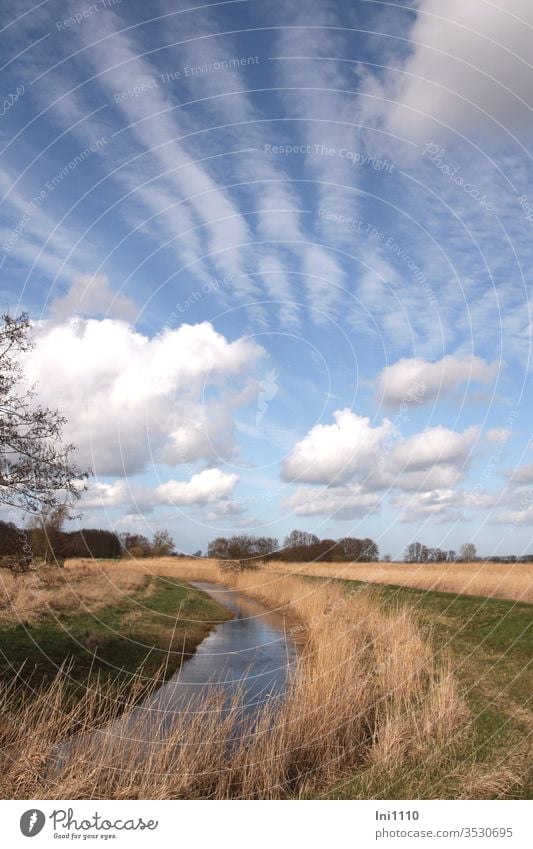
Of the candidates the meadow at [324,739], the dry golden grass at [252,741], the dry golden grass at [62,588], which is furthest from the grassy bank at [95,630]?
the dry golden grass at [252,741]

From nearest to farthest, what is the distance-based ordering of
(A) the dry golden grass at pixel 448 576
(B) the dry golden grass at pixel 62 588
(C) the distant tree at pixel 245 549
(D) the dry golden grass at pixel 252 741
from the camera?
(D) the dry golden grass at pixel 252 741, (B) the dry golden grass at pixel 62 588, (A) the dry golden grass at pixel 448 576, (C) the distant tree at pixel 245 549

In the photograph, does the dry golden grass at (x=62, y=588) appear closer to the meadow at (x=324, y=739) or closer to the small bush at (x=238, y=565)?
the meadow at (x=324, y=739)

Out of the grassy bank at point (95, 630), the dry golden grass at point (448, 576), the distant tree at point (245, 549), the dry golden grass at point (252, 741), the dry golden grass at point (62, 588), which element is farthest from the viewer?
the distant tree at point (245, 549)

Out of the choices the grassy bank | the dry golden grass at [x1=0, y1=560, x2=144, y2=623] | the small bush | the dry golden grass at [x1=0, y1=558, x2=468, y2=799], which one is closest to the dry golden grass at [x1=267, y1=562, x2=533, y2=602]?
the small bush

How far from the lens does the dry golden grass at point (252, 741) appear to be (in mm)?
11198

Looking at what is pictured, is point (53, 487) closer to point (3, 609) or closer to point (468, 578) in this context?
point (3, 609)

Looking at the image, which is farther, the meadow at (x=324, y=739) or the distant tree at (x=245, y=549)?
the distant tree at (x=245, y=549)

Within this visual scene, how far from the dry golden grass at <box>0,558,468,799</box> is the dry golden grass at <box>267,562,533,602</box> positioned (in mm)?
19512

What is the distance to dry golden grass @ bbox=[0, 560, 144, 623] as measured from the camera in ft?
84.0

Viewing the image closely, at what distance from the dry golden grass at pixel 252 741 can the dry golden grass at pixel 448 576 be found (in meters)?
19.5

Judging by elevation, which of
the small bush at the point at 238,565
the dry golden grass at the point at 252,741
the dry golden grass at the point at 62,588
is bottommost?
the dry golden grass at the point at 252,741

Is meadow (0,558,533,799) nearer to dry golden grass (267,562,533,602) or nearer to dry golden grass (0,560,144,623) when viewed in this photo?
dry golden grass (0,560,144,623)

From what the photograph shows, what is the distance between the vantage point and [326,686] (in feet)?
51.5
